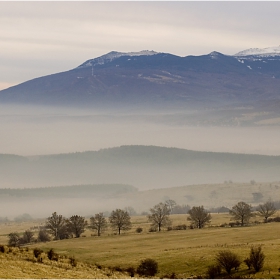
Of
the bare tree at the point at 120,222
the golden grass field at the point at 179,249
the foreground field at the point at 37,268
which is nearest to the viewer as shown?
the foreground field at the point at 37,268

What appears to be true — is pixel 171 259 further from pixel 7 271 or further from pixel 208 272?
pixel 7 271

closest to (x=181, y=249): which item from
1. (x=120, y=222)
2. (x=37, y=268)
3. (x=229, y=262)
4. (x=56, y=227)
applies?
(x=229, y=262)

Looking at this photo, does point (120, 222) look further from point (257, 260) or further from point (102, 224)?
point (257, 260)

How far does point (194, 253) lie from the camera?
230ft

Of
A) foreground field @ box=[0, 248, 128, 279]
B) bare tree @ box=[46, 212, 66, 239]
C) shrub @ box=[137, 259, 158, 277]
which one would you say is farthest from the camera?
bare tree @ box=[46, 212, 66, 239]

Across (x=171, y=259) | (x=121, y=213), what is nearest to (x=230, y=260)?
(x=171, y=259)

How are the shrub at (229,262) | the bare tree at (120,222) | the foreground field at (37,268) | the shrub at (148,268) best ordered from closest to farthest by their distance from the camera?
1. the foreground field at (37,268)
2. the shrub at (229,262)
3. the shrub at (148,268)
4. the bare tree at (120,222)

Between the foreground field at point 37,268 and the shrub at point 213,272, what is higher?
the foreground field at point 37,268

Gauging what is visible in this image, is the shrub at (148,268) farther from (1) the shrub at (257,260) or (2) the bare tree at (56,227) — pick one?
(2) the bare tree at (56,227)

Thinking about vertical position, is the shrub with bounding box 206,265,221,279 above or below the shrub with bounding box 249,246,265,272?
below

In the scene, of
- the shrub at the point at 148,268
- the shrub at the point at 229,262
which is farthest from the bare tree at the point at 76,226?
the shrub at the point at 229,262

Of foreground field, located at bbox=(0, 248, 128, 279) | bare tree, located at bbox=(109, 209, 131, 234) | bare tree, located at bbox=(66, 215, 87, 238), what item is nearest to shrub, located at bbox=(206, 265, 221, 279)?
foreground field, located at bbox=(0, 248, 128, 279)

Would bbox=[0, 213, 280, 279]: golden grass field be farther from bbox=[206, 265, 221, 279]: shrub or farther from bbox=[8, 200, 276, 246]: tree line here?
bbox=[8, 200, 276, 246]: tree line

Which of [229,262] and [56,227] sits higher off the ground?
[229,262]
